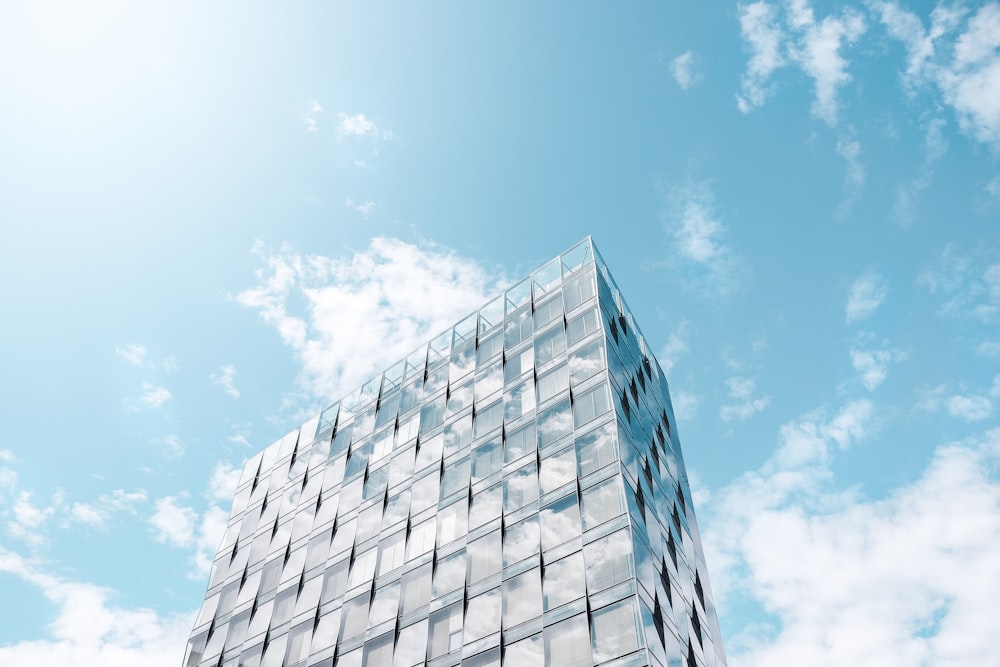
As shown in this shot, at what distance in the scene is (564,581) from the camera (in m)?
31.2

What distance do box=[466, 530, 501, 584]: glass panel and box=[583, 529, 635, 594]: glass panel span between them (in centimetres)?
477

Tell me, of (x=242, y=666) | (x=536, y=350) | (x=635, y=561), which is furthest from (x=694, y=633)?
(x=242, y=666)

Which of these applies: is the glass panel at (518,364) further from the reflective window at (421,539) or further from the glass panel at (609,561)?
the glass panel at (609,561)

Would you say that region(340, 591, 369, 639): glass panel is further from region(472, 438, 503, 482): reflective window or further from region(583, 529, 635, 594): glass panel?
A: region(583, 529, 635, 594): glass panel

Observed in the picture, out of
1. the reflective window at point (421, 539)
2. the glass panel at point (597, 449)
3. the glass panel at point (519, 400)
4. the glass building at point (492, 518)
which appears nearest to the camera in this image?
the glass building at point (492, 518)

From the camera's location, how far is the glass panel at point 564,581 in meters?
30.6

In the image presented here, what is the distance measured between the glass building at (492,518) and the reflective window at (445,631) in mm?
62

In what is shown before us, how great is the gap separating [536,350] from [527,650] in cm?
1721

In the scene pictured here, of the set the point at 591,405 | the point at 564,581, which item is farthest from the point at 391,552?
the point at 591,405

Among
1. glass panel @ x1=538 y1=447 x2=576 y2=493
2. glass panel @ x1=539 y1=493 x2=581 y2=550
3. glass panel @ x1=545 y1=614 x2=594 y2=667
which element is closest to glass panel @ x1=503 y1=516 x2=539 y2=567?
glass panel @ x1=539 y1=493 x2=581 y2=550

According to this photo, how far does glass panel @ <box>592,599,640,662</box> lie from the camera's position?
91.8ft

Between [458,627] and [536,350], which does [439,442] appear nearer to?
[536,350]

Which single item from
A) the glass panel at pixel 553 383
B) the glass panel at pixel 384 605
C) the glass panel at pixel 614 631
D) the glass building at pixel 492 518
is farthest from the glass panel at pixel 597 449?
the glass panel at pixel 384 605

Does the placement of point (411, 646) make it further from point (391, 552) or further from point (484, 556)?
point (391, 552)
